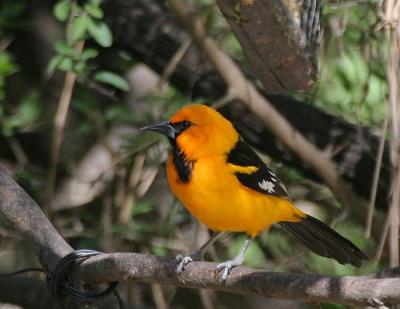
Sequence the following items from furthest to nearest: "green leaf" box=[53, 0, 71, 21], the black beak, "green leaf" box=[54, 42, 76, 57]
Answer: "green leaf" box=[54, 42, 76, 57]
"green leaf" box=[53, 0, 71, 21]
the black beak

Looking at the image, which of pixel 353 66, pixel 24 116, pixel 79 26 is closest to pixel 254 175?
pixel 79 26

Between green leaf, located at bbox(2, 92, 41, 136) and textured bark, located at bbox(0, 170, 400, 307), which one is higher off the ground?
textured bark, located at bbox(0, 170, 400, 307)

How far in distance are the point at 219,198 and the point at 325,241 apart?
537 mm

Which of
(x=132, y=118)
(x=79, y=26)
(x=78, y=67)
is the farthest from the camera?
(x=132, y=118)

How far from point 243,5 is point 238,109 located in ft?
7.76

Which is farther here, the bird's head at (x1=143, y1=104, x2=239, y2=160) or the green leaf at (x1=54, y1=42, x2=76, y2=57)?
the green leaf at (x1=54, y1=42, x2=76, y2=57)

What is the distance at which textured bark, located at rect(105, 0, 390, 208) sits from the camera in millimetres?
5406

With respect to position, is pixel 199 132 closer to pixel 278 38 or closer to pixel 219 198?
pixel 219 198

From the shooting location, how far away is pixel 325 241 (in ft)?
13.3

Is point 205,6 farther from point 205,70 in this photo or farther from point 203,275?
point 203,275

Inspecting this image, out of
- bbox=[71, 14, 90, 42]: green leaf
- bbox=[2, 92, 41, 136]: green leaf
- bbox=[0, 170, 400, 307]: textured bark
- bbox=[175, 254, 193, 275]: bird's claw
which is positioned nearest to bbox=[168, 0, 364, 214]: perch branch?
bbox=[71, 14, 90, 42]: green leaf

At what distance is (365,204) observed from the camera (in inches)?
214

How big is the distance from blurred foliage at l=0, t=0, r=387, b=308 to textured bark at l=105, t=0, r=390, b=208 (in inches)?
4.7

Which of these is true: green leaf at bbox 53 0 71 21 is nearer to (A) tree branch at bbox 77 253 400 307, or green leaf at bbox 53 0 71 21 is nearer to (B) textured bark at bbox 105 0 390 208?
(B) textured bark at bbox 105 0 390 208
